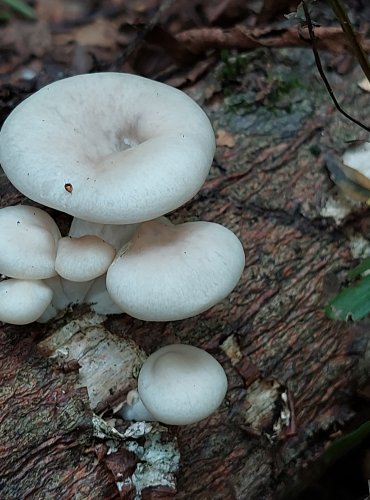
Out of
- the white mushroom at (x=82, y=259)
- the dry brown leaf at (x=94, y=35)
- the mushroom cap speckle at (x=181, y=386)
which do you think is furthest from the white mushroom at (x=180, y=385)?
the dry brown leaf at (x=94, y=35)

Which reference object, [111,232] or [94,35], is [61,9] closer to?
[94,35]

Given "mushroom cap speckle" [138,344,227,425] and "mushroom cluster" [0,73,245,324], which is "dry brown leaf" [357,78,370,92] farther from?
"mushroom cap speckle" [138,344,227,425]

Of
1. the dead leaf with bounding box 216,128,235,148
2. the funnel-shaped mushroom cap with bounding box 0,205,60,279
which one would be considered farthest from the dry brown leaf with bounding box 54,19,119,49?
the funnel-shaped mushroom cap with bounding box 0,205,60,279

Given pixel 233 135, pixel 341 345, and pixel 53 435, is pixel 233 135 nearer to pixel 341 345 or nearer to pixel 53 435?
pixel 341 345

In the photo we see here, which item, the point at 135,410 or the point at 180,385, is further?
the point at 135,410

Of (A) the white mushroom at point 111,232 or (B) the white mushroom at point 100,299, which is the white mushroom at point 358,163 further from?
(B) the white mushroom at point 100,299

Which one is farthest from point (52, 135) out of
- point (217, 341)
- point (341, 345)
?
point (341, 345)

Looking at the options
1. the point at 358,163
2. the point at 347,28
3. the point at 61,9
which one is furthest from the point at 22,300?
the point at 61,9
